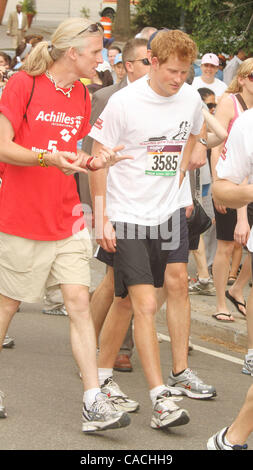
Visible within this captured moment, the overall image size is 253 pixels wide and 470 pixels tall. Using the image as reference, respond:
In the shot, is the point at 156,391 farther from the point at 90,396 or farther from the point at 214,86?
the point at 214,86

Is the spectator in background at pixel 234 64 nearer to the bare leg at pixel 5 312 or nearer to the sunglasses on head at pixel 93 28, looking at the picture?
the sunglasses on head at pixel 93 28

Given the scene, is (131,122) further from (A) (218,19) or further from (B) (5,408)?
(A) (218,19)

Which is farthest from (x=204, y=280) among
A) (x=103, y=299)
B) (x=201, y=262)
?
(x=103, y=299)

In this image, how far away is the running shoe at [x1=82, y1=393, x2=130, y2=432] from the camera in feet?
17.2

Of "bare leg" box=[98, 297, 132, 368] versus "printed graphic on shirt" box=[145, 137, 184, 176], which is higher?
"printed graphic on shirt" box=[145, 137, 184, 176]

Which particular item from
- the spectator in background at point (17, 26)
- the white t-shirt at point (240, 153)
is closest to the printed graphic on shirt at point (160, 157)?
the white t-shirt at point (240, 153)

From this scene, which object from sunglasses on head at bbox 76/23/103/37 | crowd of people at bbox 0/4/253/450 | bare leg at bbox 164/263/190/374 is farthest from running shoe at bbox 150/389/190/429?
sunglasses on head at bbox 76/23/103/37

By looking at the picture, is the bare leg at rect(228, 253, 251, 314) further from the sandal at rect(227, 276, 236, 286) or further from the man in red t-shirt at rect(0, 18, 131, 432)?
the man in red t-shirt at rect(0, 18, 131, 432)

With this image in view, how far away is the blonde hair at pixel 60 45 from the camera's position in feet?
17.9

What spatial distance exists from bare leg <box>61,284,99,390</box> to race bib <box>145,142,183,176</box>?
0.82m

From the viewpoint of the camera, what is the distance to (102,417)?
5305 millimetres

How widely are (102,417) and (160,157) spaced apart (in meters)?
1.51

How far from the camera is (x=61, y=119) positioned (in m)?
5.42
